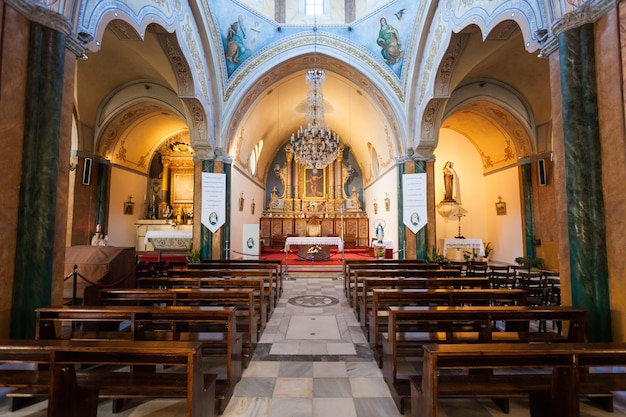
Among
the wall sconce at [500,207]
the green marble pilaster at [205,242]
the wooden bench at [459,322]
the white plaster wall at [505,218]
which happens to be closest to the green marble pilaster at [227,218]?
the green marble pilaster at [205,242]

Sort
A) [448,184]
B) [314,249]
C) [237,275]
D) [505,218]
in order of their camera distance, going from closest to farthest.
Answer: [237,275], [314,249], [505,218], [448,184]

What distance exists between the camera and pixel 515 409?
2.55 m

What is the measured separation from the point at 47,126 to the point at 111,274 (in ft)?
8.70

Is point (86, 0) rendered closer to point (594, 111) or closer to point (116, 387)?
point (116, 387)

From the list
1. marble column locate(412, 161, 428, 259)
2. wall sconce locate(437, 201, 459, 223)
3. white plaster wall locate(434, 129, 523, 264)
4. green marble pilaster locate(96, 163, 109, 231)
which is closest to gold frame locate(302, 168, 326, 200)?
white plaster wall locate(434, 129, 523, 264)

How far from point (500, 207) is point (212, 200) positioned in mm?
10900

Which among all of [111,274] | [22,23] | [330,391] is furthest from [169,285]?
[22,23]

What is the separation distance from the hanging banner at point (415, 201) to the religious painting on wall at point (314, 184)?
9.17 meters

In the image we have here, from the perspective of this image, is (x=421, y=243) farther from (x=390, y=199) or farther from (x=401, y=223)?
(x=390, y=199)

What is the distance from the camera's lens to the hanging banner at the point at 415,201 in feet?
30.2

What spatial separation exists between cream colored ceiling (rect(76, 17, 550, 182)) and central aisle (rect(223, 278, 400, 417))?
706 cm

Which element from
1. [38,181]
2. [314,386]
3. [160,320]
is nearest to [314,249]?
[314,386]

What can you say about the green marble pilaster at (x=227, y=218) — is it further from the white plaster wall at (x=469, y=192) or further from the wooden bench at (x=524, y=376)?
the white plaster wall at (x=469, y=192)

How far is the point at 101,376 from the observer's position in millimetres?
2312
